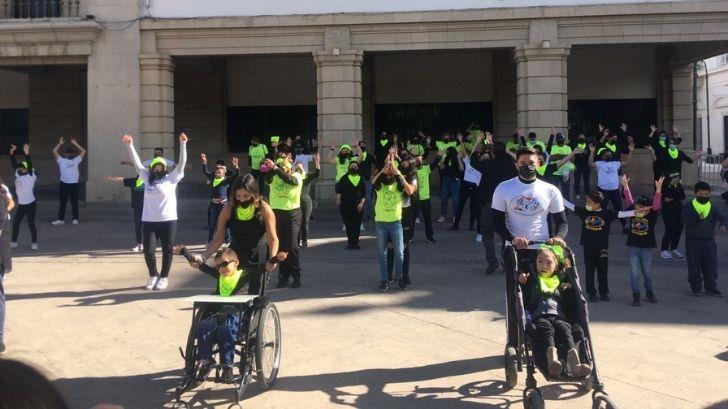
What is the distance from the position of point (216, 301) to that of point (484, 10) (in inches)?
547

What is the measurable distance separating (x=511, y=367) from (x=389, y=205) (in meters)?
3.73

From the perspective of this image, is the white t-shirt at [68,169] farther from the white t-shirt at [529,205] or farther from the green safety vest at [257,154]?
the white t-shirt at [529,205]

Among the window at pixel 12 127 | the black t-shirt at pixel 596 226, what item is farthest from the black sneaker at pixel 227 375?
the window at pixel 12 127

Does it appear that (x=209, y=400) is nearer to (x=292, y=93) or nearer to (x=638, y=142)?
(x=292, y=93)

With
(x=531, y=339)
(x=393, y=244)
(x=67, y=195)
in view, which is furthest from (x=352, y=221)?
(x=67, y=195)

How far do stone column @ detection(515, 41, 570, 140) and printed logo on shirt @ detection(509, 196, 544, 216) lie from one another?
11.6m

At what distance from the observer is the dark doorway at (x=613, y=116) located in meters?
21.1

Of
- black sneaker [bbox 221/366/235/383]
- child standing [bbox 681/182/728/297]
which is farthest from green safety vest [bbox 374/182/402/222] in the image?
black sneaker [bbox 221/366/235/383]

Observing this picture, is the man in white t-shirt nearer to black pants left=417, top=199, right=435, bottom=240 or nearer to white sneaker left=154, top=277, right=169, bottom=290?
white sneaker left=154, top=277, right=169, bottom=290

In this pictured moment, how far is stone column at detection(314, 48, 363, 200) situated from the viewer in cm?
1705

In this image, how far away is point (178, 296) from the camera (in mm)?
8391

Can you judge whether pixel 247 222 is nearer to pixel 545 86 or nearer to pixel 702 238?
pixel 702 238

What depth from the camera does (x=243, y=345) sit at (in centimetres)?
496

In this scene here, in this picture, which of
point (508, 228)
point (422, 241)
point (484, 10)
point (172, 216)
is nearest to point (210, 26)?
point (484, 10)
